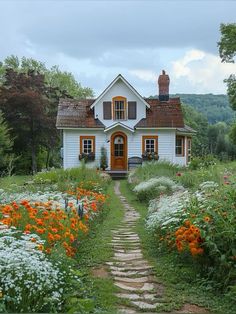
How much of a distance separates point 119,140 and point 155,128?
2.41 m

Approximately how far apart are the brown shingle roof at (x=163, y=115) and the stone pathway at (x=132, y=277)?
64.4ft

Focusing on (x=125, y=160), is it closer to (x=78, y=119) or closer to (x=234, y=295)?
(x=78, y=119)

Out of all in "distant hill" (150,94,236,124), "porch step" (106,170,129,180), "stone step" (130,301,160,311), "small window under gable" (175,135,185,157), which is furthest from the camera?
"distant hill" (150,94,236,124)

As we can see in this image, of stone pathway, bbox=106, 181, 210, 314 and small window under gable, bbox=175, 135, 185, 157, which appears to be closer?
stone pathway, bbox=106, 181, 210, 314

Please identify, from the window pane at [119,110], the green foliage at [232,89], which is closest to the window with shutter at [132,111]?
the window pane at [119,110]

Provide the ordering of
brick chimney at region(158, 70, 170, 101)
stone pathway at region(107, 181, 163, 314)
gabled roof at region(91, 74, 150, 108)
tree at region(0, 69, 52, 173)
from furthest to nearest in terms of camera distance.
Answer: tree at region(0, 69, 52, 173)
brick chimney at region(158, 70, 170, 101)
gabled roof at region(91, 74, 150, 108)
stone pathway at region(107, 181, 163, 314)

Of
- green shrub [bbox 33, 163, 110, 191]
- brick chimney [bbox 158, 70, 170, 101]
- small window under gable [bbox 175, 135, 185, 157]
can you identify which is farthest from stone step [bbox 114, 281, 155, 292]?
brick chimney [bbox 158, 70, 170, 101]

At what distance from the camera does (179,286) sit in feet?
17.7

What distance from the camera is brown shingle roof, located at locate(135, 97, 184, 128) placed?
1106 inches

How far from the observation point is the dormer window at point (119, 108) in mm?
28531

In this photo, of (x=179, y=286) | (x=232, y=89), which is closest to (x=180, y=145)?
(x=232, y=89)

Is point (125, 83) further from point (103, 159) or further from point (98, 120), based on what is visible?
point (103, 159)

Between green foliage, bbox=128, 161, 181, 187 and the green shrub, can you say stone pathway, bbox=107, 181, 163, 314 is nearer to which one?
the green shrub

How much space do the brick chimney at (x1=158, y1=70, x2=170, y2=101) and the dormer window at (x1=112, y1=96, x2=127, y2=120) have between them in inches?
109
